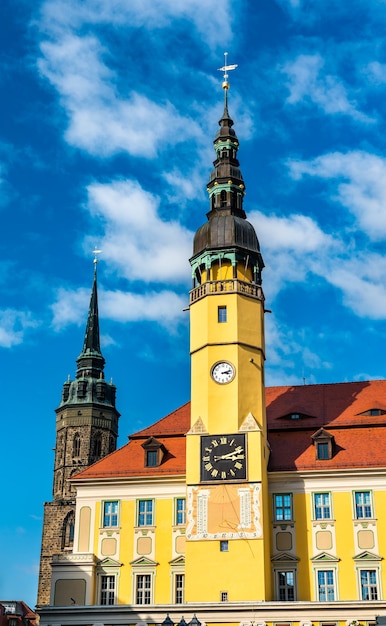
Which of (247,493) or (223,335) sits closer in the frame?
(247,493)

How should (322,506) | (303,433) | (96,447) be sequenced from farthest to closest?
(96,447), (303,433), (322,506)

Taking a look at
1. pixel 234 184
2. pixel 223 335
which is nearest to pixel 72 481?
pixel 223 335

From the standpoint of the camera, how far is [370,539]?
45.7 metres

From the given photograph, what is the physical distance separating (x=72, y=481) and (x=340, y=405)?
1476 centimetres

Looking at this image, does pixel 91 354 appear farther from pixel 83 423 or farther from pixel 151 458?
pixel 151 458

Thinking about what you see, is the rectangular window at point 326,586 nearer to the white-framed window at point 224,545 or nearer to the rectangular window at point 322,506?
the rectangular window at point 322,506

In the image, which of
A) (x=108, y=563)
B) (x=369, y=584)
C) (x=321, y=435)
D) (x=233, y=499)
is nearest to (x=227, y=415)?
(x=233, y=499)

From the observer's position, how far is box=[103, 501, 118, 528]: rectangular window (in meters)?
48.8

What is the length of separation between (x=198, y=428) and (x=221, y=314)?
602 cm

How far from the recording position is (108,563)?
1882 inches

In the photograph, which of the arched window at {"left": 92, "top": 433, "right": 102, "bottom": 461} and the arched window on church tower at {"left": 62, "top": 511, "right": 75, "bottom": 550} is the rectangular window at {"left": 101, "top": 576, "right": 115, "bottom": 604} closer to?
the arched window on church tower at {"left": 62, "top": 511, "right": 75, "bottom": 550}

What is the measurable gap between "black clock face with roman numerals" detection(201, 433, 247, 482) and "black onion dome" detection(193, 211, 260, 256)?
1041cm

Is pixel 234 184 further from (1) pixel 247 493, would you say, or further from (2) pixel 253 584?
(2) pixel 253 584

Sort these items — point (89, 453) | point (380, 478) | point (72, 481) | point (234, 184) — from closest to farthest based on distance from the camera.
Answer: point (380, 478) < point (72, 481) < point (234, 184) < point (89, 453)
